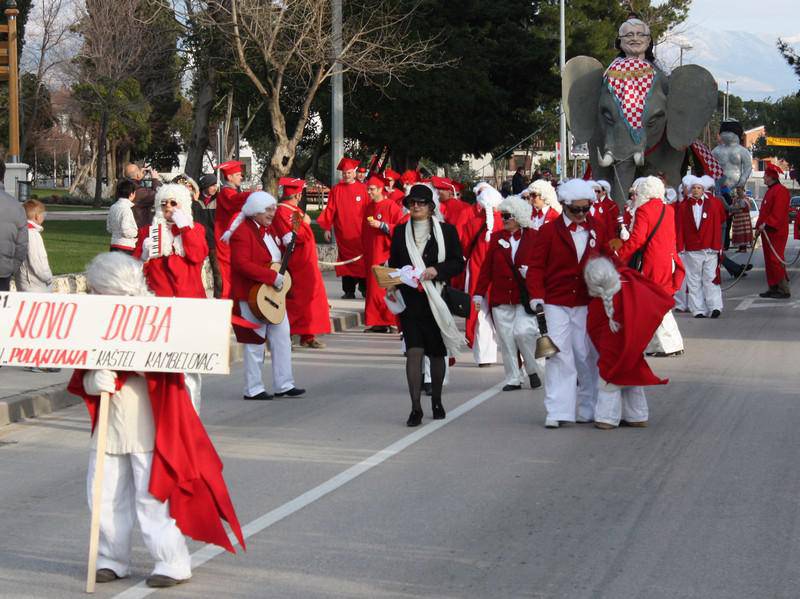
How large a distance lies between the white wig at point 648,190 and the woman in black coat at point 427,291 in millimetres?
3060

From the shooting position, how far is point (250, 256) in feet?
38.1

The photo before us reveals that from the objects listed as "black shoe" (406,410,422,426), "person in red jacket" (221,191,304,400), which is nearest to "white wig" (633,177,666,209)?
"person in red jacket" (221,191,304,400)

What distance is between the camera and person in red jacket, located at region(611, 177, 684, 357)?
43.9 ft

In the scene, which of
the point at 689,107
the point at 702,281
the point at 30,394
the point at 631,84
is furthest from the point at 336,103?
the point at 30,394

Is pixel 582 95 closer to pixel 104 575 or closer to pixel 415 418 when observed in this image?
pixel 415 418

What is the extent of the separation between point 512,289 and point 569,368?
6.52 ft

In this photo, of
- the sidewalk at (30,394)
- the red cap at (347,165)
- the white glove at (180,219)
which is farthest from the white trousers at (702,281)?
the white glove at (180,219)

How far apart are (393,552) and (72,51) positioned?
181ft

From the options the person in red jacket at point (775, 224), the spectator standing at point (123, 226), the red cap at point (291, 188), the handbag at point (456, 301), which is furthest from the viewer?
the person in red jacket at point (775, 224)

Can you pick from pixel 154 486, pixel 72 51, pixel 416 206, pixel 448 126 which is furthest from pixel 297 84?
pixel 72 51

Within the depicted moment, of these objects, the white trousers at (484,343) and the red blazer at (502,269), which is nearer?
the red blazer at (502,269)

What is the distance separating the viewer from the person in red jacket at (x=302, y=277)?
551 inches

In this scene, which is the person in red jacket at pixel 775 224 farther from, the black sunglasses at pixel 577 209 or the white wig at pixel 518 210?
the black sunglasses at pixel 577 209

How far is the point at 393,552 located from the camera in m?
6.73
